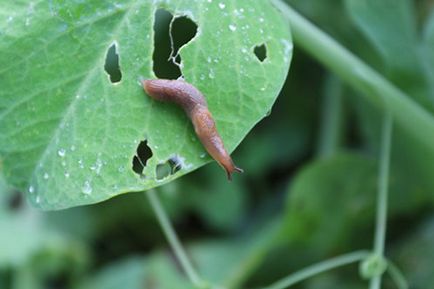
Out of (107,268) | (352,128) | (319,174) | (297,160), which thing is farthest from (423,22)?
(107,268)

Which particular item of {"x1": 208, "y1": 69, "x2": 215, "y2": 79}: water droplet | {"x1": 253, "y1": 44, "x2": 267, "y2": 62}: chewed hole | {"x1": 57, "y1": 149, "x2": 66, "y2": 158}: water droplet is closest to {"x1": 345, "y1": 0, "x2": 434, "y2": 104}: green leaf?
{"x1": 253, "y1": 44, "x2": 267, "y2": 62}: chewed hole

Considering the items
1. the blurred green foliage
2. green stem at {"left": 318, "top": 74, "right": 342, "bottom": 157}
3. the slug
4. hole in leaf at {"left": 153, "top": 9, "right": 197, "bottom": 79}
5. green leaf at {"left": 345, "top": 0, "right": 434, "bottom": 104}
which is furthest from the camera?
green stem at {"left": 318, "top": 74, "right": 342, "bottom": 157}

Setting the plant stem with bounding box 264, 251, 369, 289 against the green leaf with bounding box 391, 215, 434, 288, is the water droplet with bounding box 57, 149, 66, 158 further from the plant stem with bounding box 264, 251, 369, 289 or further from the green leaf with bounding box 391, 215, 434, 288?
the green leaf with bounding box 391, 215, 434, 288

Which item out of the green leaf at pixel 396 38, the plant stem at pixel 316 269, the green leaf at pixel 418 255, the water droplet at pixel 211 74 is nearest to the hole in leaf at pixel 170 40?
the water droplet at pixel 211 74

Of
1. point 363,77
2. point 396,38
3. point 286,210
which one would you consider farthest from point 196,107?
point 286,210

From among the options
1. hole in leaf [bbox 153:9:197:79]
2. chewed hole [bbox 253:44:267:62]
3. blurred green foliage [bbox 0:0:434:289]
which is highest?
chewed hole [bbox 253:44:267:62]

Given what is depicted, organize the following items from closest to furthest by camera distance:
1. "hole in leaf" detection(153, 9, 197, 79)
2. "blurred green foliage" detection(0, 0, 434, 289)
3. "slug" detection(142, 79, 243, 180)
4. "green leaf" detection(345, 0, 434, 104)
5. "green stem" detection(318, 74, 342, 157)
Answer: "slug" detection(142, 79, 243, 180)
"hole in leaf" detection(153, 9, 197, 79)
"green leaf" detection(345, 0, 434, 104)
"blurred green foliage" detection(0, 0, 434, 289)
"green stem" detection(318, 74, 342, 157)

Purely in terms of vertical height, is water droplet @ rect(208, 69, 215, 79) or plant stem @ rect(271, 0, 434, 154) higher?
water droplet @ rect(208, 69, 215, 79)
